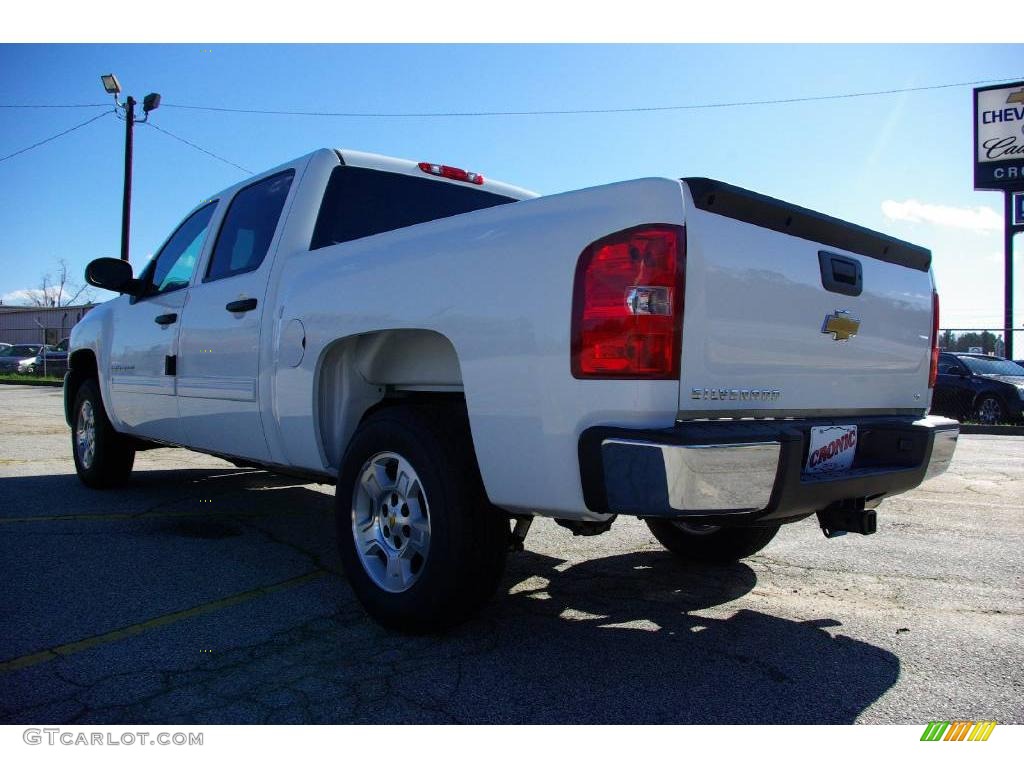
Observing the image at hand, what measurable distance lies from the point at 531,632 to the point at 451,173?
2728 mm

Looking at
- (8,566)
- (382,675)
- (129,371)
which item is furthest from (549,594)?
(129,371)

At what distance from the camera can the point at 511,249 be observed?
8.45 feet

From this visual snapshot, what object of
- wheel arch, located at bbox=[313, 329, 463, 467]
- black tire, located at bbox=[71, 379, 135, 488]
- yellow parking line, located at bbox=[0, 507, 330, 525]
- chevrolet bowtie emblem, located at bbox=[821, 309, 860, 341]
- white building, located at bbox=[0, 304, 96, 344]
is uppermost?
white building, located at bbox=[0, 304, 96, 344]

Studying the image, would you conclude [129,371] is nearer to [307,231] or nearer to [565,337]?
[307,231]

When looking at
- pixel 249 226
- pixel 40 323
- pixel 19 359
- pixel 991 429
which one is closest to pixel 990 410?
pixel 991 429

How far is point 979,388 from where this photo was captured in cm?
1369

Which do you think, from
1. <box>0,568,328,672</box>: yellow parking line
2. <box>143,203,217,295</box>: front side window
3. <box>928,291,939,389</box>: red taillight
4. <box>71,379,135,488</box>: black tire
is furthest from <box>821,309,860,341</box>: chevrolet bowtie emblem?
<box>71,379,135,488</box>: black tire

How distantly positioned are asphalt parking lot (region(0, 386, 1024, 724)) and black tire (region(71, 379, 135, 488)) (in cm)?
83

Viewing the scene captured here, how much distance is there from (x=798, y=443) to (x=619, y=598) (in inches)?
54.1

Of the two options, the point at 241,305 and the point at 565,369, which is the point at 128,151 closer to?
the point at 241,305

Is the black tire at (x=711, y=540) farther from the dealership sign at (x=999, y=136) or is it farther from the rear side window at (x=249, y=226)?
the dealership sign at (x=999, y=136)

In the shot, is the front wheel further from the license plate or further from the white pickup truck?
the license plate

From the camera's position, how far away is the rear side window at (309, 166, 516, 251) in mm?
3975

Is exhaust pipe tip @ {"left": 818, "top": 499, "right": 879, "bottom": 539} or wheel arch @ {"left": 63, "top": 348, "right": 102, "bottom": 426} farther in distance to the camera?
wheel arch @ {"left": 63, "top": 348, "right": 102, "bottom": 426}
